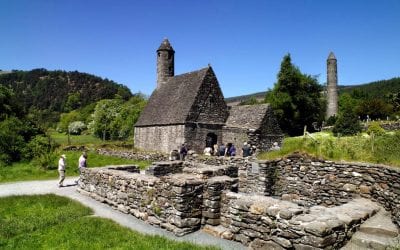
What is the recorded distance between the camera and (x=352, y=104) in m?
87.7

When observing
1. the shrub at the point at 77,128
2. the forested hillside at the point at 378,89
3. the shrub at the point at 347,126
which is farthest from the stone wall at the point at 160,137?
the forested hillside at the point at 378,89

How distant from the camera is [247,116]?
30438 millimetres

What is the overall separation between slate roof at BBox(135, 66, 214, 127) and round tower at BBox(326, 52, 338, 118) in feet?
116

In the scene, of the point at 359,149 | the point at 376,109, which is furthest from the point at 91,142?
the point at 376,109

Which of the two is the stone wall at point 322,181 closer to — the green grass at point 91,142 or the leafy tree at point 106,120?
the green grass at point 91,142

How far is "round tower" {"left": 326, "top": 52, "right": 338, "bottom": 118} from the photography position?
2356 inches

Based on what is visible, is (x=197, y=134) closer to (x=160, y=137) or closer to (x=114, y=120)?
(x=160, y=137)

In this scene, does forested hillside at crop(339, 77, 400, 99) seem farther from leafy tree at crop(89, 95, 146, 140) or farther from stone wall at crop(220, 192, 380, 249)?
stone wall at crop(220, 192, 380, 249)

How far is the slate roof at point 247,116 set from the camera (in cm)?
2903

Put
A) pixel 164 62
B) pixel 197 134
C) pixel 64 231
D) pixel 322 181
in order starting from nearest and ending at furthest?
1. pixel 64 231
2. pixel 322 181
3. pixel 197 134
4. pixel 164 62

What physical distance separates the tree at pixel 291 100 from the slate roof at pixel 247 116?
71.5 feet

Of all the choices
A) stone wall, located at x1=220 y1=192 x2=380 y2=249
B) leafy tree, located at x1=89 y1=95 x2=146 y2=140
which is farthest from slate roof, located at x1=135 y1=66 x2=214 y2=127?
leafy tree, located at x1=89 y1=95 x2=146 y2=140

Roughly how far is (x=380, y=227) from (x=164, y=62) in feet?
113

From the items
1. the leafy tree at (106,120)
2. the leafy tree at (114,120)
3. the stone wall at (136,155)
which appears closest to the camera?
the stone wall at (136,155)
